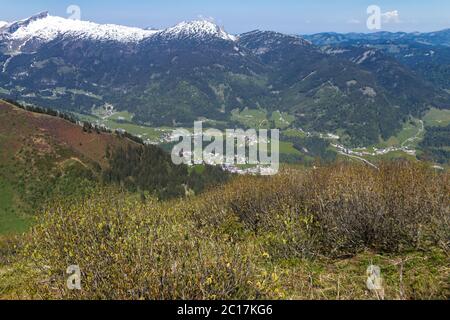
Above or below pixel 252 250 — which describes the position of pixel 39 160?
below

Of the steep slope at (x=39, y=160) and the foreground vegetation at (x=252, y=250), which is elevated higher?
the foreground vegetation at (x=252, y=250)

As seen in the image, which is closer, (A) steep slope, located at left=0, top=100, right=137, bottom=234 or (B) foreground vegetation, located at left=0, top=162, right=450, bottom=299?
(B) foreground vegetation, located at left=0, top=162, right=450, bottom=299

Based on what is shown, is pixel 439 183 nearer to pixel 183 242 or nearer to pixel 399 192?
pixel 399 192

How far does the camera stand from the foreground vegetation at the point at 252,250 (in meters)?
8.42

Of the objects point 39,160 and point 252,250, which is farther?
point 39,160

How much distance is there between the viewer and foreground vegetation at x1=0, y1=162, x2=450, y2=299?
842 centimetres

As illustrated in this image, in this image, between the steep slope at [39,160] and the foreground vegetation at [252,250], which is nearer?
the foreground vegetation at [252,250]

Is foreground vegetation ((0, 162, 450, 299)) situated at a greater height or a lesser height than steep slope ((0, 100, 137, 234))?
greater

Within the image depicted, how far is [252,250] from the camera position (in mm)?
10281

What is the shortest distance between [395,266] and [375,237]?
3.12 metres
